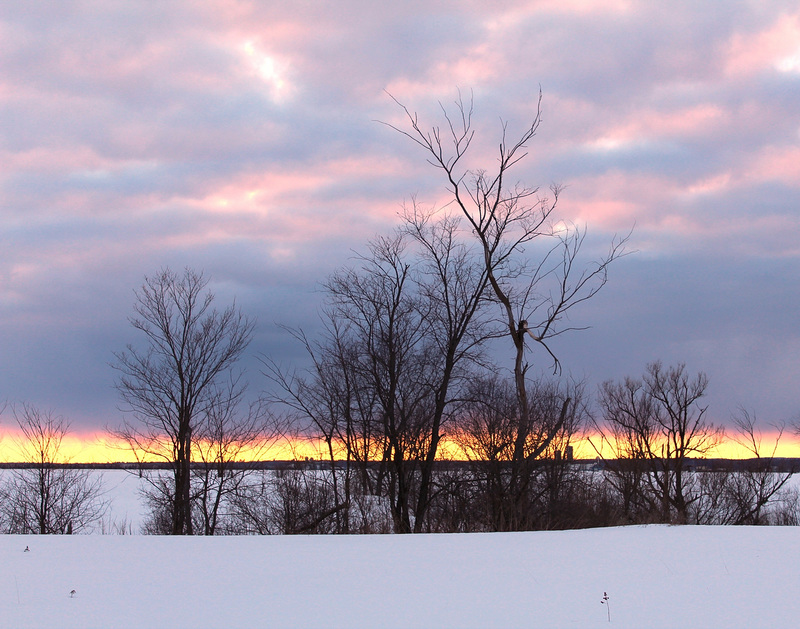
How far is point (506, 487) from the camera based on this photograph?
45.2 feet

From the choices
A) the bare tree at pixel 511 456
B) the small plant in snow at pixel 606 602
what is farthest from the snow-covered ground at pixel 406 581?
the bare tree at pixel 511 456

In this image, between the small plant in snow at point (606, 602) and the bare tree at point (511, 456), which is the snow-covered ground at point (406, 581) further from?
the bare tree at point (511, 456)

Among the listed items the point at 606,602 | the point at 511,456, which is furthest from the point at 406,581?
the point at 511,456

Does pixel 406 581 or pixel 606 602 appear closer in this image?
pixel 606 602

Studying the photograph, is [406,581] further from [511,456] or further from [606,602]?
[511,456]

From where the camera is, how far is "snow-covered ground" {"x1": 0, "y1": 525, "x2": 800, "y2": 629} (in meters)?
4.72

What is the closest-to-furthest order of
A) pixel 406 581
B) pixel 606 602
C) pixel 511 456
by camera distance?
pixel 606 602
pixel 406 581
pixel 511 456

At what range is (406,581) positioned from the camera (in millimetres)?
5695

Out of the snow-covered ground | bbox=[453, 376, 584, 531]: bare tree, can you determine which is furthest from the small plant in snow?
bbox=[453, 376, 584, 531]: bare tree

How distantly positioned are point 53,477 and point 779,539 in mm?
17277

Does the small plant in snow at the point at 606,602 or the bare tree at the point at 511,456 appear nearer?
the small plant in snow at the point at 606,602

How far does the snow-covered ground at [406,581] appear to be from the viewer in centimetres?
472

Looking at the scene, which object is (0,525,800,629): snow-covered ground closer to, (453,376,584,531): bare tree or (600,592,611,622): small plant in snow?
(600,592,611,622): small plant in snow

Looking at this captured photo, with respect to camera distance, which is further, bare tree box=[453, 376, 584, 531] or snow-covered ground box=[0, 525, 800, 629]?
bare tree box=[453, 376, 584, 531]
